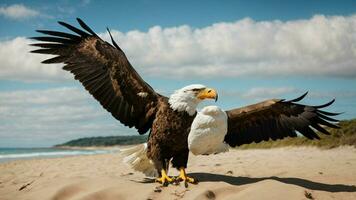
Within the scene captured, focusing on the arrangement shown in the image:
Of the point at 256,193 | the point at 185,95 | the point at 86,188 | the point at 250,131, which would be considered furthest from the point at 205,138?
the point at 86,188

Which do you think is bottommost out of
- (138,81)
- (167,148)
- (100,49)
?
(167,148)

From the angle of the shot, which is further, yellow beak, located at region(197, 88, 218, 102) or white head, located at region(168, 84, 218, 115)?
white head, located at region(168, 84, 218, 115)

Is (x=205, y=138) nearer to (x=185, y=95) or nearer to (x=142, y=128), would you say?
(x=185, y=95)

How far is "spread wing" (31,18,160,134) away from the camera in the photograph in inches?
222

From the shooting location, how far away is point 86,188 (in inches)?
213

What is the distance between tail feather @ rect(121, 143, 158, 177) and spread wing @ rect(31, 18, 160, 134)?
1.02 feet

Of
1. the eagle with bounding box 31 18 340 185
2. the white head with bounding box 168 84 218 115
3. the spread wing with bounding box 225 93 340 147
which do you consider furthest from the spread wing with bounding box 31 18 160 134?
the spread wing with bounding box 225 93 340 147

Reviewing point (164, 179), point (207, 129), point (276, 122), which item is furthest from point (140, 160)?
point (276, 122)

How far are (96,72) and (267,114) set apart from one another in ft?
8.25

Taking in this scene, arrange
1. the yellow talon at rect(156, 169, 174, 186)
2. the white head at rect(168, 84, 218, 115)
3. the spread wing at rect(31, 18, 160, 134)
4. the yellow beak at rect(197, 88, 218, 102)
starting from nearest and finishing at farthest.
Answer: the yellow beak at rect(197, 88, 218, 102)
the white head at rect(168, 84, 218, 115)
the yellow talon at rect(156, 169, 174, 186)
the spread wing at rect(31, 18, 160, 134)

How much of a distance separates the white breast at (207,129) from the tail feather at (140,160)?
34.2 inches

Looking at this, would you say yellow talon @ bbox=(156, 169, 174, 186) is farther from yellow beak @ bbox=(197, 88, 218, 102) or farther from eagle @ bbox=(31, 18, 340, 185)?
yellow beak @ bbox=(197, 88, 218, 102)

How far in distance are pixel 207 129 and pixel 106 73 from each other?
5.79 feet

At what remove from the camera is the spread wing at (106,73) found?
222 inches
